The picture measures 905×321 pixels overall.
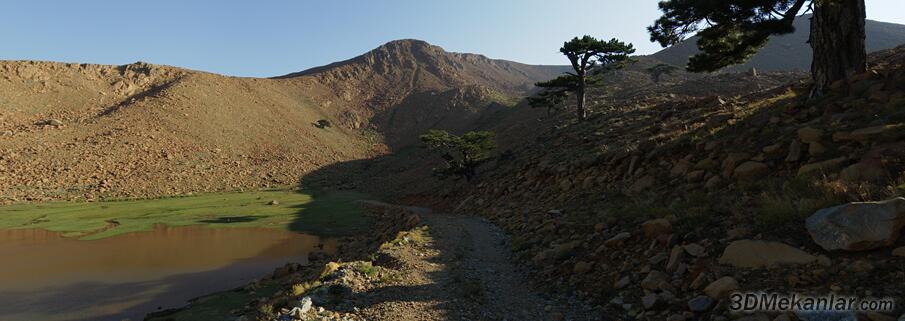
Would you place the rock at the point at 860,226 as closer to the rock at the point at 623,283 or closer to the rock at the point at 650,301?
the rock at the point at 650,301

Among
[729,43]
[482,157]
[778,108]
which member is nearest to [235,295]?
[778,108]

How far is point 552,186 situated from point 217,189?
46820 mm

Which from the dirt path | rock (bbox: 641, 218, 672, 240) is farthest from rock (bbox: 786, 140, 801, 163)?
the dirt path

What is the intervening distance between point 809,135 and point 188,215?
39.1 metres

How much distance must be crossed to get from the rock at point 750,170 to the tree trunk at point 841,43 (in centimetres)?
541

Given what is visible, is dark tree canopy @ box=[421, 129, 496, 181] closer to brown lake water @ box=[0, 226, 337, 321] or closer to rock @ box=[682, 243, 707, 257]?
brown lake water @ box=[0, 226, 337, 321]

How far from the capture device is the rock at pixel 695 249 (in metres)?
7.41

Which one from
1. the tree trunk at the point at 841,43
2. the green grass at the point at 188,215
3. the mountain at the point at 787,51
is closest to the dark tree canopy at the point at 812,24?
the tree trunk at the point at 841,43

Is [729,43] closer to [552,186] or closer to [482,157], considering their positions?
[552,186]

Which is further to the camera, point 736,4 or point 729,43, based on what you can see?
point 729,43

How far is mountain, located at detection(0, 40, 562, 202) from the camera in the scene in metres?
49.7

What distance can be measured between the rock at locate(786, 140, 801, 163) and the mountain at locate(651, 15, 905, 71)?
105 m

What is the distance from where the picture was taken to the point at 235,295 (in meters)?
14.5

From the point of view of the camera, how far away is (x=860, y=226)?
5770 mm
